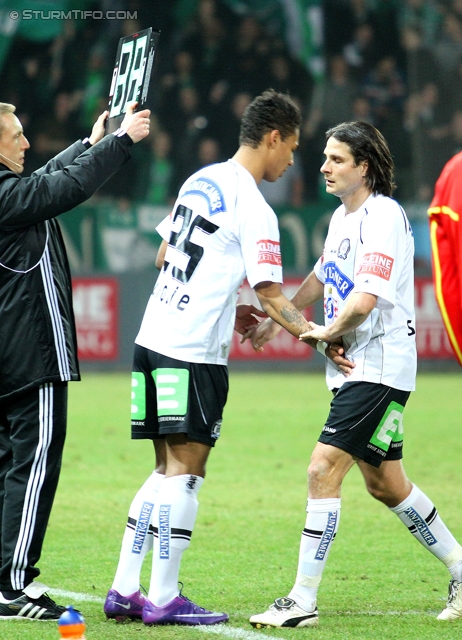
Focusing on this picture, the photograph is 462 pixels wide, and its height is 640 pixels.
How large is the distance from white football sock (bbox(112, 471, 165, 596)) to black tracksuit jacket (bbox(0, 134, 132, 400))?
0.64 metres

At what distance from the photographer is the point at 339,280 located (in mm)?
4711

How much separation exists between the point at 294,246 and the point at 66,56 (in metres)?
5.23

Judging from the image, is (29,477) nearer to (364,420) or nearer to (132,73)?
(364,420)

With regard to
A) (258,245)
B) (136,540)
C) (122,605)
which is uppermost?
(258,245)

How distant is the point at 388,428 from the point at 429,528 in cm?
58

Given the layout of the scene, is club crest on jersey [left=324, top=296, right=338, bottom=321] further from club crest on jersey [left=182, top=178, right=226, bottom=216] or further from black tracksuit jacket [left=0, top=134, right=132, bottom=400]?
black tracksuit jacket [left=0, top=134, right=132, bottom=400]

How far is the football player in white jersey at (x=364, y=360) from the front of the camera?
14.6 feet

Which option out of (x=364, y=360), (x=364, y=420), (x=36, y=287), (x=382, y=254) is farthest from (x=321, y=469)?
(x=36, y=287)

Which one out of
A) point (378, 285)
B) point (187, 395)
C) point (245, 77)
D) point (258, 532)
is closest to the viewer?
point (378, 285)

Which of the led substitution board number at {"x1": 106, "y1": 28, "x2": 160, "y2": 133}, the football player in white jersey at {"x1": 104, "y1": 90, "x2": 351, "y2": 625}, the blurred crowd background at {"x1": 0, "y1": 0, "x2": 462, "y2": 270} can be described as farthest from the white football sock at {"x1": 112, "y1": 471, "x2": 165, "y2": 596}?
the blurred crowd background at {"x1": 0, "y1": 0, "x2": 462, "y2": 270}

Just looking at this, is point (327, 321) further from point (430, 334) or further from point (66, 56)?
point (66, 56)

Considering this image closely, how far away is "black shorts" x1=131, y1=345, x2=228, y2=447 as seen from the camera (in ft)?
14.7

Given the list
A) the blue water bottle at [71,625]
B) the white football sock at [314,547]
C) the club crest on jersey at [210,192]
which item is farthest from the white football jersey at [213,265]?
the blue water bottle at [71,625]

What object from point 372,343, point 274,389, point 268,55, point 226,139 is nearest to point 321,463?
point 372,343
